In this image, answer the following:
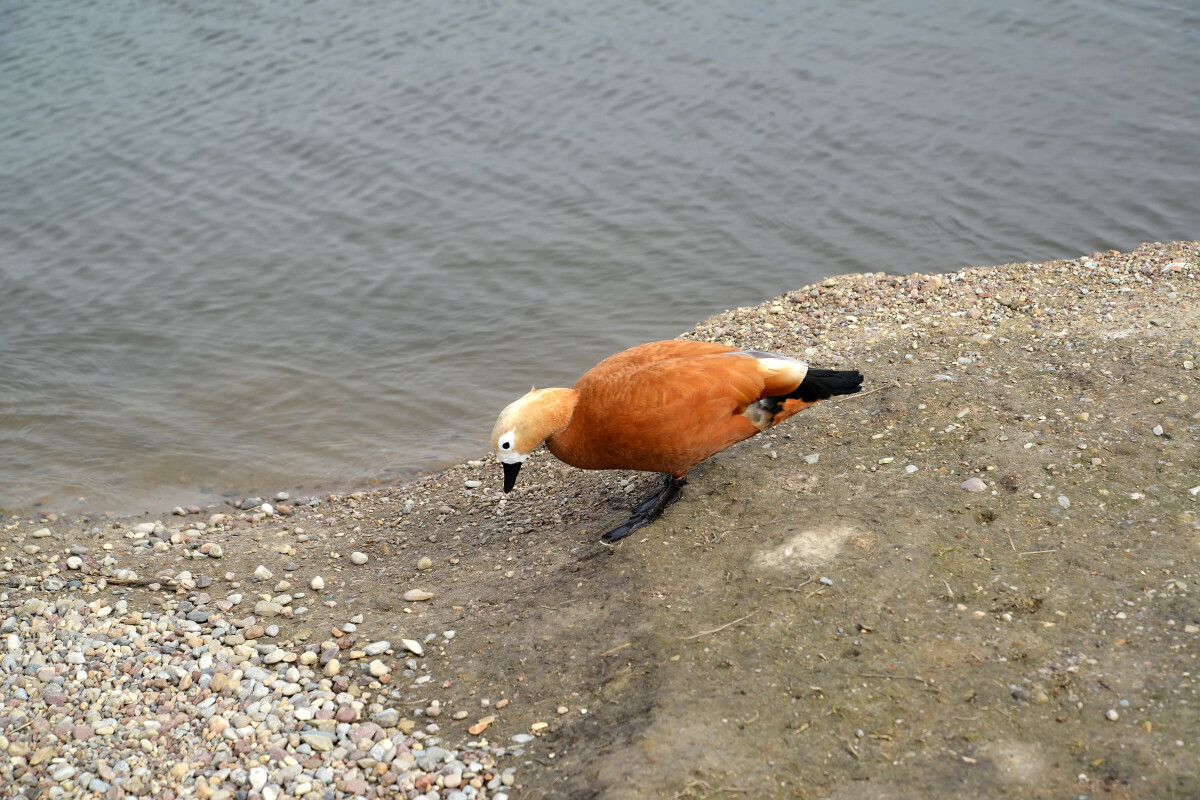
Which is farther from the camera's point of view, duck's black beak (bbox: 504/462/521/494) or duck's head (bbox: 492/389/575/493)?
duck's black beak (bbox: 504/462/521/494)

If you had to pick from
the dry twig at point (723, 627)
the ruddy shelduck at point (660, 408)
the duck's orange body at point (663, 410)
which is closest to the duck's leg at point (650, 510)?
the ruddy shelduck at point (660, 408)

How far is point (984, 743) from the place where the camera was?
3141 millimetres

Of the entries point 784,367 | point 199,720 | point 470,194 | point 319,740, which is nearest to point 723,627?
point 784,367

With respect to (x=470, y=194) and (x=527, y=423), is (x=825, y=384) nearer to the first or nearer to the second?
(x=527, y=423)

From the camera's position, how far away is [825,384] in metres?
4.90

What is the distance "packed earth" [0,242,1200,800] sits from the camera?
324cm

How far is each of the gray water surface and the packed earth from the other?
6.73 ft

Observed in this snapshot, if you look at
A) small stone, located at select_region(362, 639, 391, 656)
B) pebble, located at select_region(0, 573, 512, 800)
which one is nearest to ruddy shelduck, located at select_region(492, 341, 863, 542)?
small stone, located at select_region(362, 639, 391, 656)

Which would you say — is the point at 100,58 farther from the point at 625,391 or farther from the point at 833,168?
the point at 625,391

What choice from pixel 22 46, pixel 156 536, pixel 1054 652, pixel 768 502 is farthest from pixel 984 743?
pixel 22 46

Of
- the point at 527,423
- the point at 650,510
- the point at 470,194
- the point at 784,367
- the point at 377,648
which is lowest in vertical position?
the point at 377,648

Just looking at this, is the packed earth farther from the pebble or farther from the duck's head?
the duck's head

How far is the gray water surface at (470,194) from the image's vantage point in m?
8.09

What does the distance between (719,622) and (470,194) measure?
831 cm
